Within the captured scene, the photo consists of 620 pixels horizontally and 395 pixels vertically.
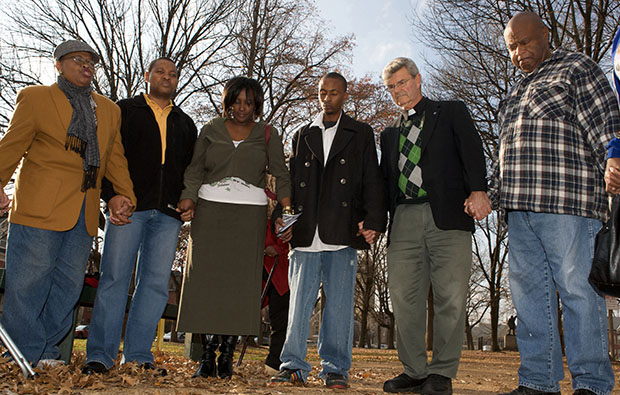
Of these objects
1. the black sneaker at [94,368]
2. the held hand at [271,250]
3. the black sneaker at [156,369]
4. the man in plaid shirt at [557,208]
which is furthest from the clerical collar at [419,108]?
the black sneaker at [94,368]

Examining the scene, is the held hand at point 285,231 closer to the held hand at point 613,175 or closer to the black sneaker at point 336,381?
the black sneaker at point 336,381

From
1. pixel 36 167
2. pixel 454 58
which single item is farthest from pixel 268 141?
pixel 454 58

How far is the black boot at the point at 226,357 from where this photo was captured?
4.34m

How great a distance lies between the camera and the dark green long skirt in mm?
4277

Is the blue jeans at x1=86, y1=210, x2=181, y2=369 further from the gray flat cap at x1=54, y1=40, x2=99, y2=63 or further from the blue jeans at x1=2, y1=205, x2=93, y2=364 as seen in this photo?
the gray flat cap at x1=54, y1=40, x2=99, y2=63

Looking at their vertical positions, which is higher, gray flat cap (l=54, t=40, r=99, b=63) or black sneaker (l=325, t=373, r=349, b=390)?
gray flat cap (l=54, t=40, r=99, b=63)

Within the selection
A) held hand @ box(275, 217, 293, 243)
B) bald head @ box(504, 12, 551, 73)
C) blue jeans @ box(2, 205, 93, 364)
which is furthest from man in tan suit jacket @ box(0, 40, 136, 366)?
bald head @ box(504, 12, 551, 73)

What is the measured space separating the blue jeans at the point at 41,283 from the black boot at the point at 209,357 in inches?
42.8

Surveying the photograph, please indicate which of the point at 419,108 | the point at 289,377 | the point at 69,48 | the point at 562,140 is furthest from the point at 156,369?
the point at 562,140

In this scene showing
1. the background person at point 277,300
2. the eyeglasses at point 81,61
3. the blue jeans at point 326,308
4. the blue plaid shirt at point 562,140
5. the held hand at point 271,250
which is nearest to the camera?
the blue plaid shirt at point 562,140

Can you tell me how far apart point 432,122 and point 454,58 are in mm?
12665

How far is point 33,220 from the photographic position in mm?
3936

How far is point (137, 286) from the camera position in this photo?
15.0 feet

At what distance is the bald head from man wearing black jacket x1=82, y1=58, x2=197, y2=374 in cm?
282
